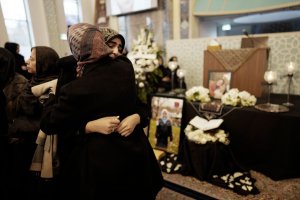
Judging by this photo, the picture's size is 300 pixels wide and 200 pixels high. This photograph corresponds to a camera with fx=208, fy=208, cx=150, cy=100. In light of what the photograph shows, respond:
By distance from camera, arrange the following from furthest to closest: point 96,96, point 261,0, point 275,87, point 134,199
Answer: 1. point 261,0
2. point 275,87
3. point 134,199
4. point 96,96

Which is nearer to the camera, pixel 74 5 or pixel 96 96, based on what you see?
pixel 96 96

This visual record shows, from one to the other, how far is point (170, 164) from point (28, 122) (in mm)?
1359

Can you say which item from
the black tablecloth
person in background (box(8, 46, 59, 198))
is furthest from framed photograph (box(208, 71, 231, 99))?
person in background (box(8, 46, 59, 198))

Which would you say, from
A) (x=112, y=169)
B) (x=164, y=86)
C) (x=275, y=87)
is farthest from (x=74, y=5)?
(x=112, y=169)

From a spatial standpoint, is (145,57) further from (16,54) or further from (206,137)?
(16,54)

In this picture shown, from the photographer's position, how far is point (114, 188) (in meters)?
0.87

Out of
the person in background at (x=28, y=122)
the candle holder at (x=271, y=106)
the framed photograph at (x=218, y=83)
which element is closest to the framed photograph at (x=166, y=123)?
the framed photograph at (x=218, y=83)

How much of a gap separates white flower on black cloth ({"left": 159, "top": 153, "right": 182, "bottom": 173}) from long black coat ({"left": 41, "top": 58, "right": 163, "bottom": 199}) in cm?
111

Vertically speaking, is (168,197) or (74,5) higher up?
(74,5)

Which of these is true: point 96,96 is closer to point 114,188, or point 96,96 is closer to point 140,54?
point 114,188

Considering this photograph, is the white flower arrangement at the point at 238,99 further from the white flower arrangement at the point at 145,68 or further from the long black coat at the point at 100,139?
the long black coat at the point at 100,139

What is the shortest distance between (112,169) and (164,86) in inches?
81.1

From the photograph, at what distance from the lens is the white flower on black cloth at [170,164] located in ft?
6.61

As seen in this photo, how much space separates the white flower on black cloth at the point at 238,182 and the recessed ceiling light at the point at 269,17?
193 centimetres
